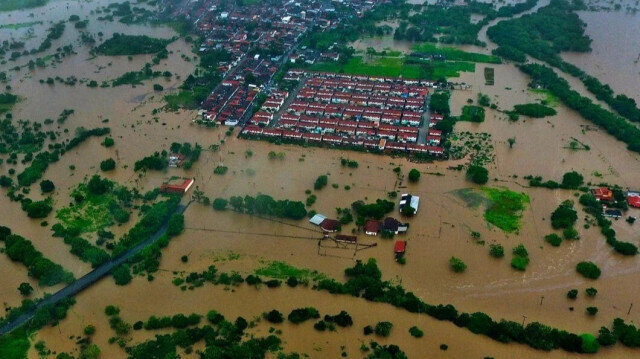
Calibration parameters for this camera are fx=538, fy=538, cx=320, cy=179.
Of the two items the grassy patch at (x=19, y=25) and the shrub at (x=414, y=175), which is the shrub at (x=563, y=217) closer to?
the shrub at (x=414, y=175)

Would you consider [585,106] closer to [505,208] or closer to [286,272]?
[505,208]

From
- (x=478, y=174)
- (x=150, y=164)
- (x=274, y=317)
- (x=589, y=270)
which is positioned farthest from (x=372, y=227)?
(x=150, y=164)

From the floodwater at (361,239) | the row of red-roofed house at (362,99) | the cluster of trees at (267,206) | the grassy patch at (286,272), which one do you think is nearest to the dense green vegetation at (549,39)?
the floodwater at (361,239)

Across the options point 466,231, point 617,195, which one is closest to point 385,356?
point 466,231

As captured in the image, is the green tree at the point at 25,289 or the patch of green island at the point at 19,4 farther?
the patch of green island at the point at 19,4

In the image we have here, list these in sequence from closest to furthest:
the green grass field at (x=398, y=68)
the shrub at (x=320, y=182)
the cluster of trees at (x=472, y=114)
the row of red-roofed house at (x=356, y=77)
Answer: the shrub at (x=320, y=182), the cluster of trees at (x=472, y=114), the row of red-roofed house at (x=356, y=77), the green grass field at (x=398, y=68)

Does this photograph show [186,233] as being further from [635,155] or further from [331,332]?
[635,155]

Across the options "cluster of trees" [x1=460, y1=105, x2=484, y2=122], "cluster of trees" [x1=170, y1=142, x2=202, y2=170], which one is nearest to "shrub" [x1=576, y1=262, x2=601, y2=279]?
"cluster of trees" [x1=460, y1=105, x2=484, y2=122]

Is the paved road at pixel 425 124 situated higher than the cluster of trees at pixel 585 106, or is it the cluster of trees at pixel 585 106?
the cluster of trees at pixel 585 106
